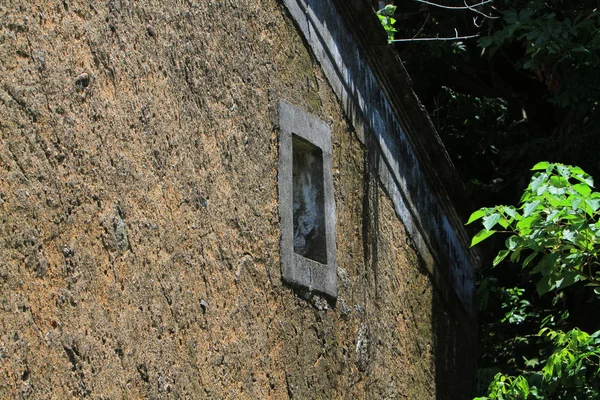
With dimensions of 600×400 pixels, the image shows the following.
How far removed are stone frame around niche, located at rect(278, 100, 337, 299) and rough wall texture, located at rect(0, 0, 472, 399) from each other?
8 cm

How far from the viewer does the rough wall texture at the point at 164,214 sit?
11.1 feet

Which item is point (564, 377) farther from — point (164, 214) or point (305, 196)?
point (164, 214)

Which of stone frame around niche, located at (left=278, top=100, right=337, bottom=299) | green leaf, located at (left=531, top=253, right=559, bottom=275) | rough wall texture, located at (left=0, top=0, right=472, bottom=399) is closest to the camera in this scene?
rough wall texture, located at (left=0, top=0, right=472, bottom=399)

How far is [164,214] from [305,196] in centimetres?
152

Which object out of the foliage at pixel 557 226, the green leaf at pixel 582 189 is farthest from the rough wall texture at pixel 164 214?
the green leaf at pixel 582 189

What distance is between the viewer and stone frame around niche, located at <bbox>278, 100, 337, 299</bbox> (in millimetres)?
5031

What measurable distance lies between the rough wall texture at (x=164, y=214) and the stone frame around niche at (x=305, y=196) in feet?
0.27

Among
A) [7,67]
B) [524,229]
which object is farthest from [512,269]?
[7,67]

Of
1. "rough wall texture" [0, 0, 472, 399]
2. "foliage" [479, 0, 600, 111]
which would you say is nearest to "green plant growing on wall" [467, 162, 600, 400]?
Result: "rough wall texture" [0, 0, 472, 399]

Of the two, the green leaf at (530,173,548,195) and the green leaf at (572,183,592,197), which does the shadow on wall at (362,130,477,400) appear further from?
the green leaf at (572,183,592,197)

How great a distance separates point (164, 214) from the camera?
13.3ft

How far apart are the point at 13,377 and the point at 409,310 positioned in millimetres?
3555

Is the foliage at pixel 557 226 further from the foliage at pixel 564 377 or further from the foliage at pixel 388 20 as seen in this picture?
the foliage at pixel 388 20

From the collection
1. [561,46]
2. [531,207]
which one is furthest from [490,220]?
[561,46]
